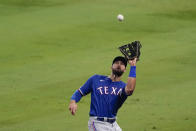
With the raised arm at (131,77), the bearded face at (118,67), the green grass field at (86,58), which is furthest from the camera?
the green grass field at (86,58)

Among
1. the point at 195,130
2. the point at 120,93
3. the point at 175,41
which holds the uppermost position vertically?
the point at 175,41

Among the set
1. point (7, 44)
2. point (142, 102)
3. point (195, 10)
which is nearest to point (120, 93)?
A: point (142, 102)

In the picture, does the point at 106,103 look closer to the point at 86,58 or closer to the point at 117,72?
the point at 117,72

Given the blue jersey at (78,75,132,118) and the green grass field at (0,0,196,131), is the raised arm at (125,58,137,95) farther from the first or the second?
the green grass field at (0,0,196,131)

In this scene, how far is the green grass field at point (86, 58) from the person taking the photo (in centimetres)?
1474

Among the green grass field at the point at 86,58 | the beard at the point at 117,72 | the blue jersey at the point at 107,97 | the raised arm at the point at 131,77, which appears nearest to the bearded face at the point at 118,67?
the beard at the point at 117,72

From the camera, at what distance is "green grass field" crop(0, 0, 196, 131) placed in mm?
14742

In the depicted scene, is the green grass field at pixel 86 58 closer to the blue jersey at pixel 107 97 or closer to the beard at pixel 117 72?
the blue jersey at pixel 107 97

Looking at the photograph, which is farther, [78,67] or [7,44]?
[7,44]

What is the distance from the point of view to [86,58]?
808 inches

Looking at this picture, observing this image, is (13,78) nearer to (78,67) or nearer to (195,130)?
(78,67)

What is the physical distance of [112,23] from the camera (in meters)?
25.5

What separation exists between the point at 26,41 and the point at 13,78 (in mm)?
4686

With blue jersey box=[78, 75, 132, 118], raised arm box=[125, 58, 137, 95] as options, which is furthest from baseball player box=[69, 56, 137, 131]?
raised arm box=[125, 58, 137, 95]
